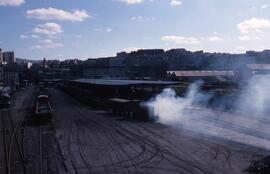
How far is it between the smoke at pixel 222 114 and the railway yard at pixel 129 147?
10cm

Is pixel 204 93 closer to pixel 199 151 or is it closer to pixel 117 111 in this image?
pixel 117 111

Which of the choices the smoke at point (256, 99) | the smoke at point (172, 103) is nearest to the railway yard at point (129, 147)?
the smoke at point (172, 103)

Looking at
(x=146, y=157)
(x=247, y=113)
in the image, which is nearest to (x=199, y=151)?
(x=146, y=157)

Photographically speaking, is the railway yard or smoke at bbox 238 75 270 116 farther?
smoke at bbox 238 75 270 116

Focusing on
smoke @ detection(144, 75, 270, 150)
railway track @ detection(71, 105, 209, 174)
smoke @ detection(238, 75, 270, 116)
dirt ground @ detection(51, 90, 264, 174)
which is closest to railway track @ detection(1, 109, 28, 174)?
dirt ground @ detection(51, 90, 264, 174)

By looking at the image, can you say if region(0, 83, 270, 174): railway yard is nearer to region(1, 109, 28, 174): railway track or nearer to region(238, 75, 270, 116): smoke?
region(1, 109, 28, 174): railway track

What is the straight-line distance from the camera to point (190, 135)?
1358 inches

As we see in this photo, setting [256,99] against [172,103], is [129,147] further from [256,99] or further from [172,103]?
[256,99]

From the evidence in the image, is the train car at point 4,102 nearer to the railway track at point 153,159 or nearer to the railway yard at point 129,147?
the railway yard at point 129,147

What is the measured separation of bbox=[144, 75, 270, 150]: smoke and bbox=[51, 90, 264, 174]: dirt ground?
241 cm

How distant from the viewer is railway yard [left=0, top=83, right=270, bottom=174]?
2352 cm

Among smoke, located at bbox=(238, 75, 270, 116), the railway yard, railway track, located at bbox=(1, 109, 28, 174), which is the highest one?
smoke, located at bbox=(238, 75, 270, 116)

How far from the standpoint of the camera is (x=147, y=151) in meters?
27.8

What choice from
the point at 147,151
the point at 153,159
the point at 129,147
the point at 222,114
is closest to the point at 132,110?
the point at 222,114
